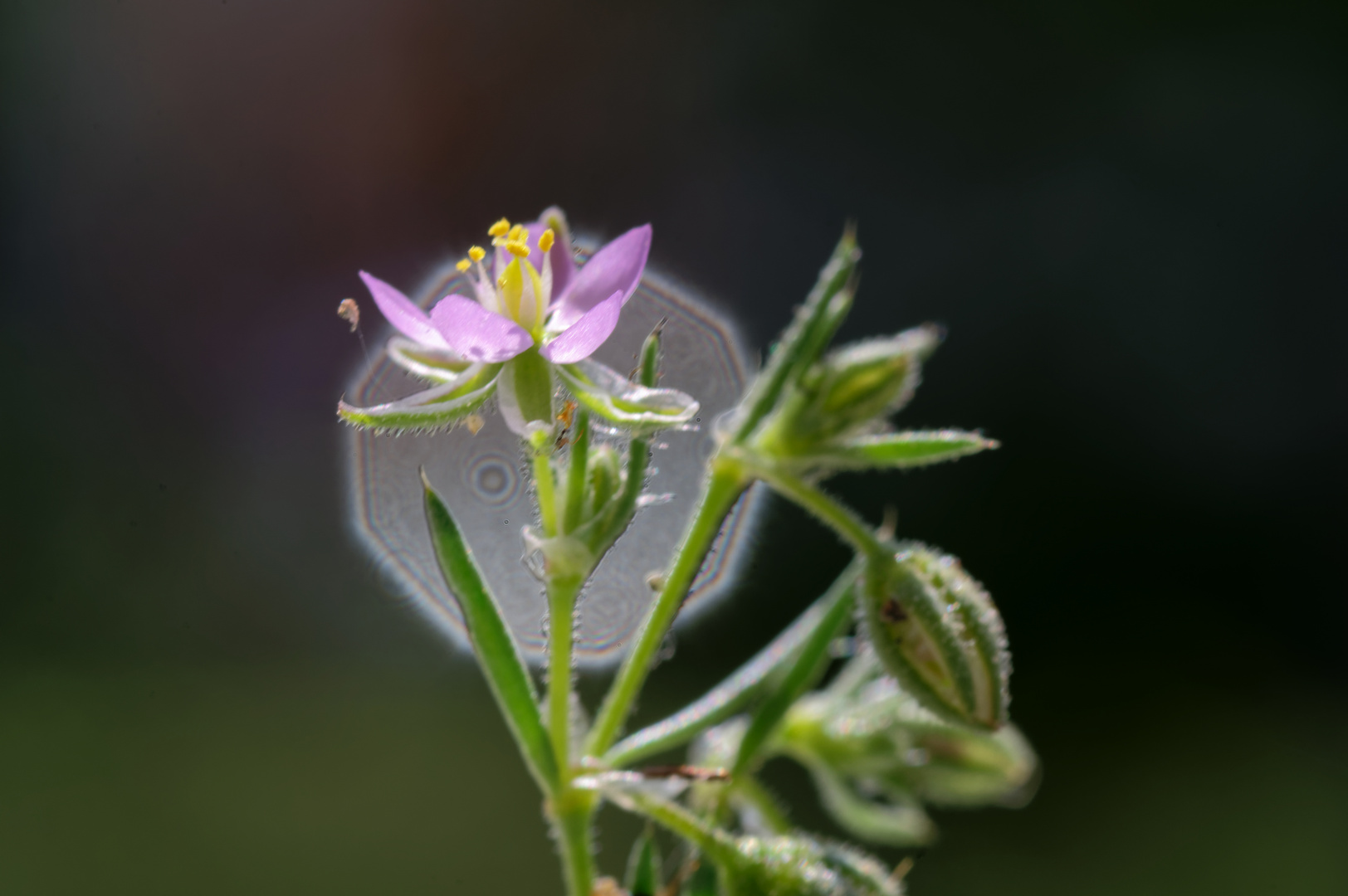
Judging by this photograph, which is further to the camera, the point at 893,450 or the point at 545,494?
the point at 893,450

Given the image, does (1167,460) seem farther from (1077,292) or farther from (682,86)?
(682,86)

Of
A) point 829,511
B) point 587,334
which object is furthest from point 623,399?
point 829,511

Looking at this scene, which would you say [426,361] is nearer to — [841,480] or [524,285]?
[524,285]

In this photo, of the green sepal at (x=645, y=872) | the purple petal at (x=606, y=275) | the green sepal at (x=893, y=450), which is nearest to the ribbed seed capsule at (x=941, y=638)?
the green sepal at (x=893, y=450)

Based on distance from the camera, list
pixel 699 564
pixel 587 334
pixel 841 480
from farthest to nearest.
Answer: pixel 841 480 < pixel 699 564 < pixel 587 334

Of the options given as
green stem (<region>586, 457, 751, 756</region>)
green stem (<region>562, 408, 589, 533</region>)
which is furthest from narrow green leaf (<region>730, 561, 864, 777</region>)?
green stem (<region>562, 408, 589, 533</region>)

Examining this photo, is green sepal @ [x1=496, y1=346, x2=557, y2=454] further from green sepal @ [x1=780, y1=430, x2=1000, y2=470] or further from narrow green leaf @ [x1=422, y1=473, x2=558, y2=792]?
green sepal @ [x1=780, y1=430, x2=1000, y2=470]
